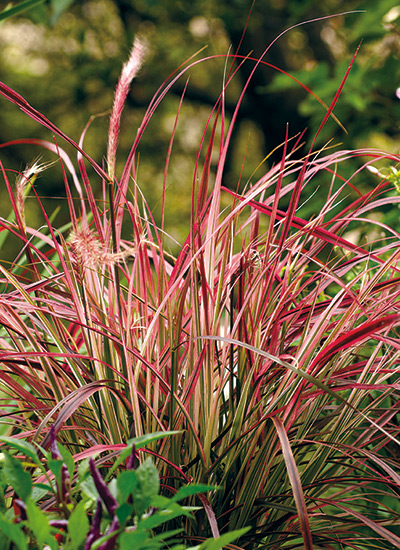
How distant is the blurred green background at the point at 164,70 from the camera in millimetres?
3104

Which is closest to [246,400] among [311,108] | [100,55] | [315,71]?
[311,108]

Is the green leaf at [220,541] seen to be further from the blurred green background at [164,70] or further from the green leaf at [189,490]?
the blurred green background at [164,70]

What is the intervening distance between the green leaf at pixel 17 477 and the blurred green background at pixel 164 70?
2.42 m

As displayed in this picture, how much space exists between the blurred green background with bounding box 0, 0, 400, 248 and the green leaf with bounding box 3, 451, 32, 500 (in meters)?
2.42

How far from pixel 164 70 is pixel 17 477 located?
12.0 ft

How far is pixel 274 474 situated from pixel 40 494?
0.76 ft

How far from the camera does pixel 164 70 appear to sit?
3.62 m

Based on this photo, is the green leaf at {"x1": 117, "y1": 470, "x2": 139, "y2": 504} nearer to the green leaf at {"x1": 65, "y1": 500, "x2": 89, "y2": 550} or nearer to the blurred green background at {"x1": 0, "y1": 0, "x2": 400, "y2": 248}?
the green leaf at {"x1": 65, "y1": 500, "x2": 89, "y2": 550}

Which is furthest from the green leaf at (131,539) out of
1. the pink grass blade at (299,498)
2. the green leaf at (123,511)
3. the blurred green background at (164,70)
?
the blurred green background at (164,70)

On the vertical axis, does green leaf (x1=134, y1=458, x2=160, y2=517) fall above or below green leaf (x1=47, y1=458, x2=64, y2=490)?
below

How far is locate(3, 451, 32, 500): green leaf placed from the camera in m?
0.33

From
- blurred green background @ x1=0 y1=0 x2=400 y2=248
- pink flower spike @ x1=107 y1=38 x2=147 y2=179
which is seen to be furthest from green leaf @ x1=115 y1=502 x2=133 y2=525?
blurred green background @ x1=0 y1=0 x2=400 y2=248

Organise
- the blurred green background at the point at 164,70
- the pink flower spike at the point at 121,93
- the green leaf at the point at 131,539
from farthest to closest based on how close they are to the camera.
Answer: the blurred green background at the point at 164,70, the pink flower spike at the point at 121,93, the green leaf at the point at 131,539

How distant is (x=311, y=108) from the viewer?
170 centimetres
